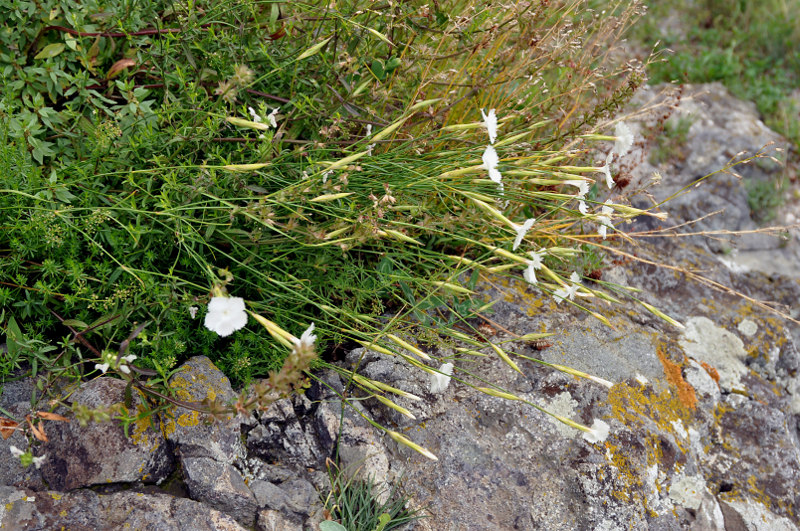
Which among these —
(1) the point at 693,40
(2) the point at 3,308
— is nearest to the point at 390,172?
(2) the point at 3,308

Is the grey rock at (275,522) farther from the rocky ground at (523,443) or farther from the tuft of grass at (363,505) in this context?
the tuft of grass at (363,505)

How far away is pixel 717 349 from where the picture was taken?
2.91 metres

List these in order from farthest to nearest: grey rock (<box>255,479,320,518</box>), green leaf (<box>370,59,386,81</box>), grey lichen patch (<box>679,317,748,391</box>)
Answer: grey lichen patch (<box>679,317,748,391</box>) < green leaf (<box>370,59,386,81</box>) < grey rock (<box>255,479,320,518</box>)

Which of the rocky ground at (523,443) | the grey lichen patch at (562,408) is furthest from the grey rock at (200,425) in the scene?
the grey lichen patch at (562,408)

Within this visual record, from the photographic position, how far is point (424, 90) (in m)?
2.71

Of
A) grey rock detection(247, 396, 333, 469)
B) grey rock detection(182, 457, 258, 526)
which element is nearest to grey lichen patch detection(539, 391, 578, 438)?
grey rock detection(247, 396, 333, 469)

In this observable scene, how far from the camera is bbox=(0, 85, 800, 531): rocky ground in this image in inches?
69.8

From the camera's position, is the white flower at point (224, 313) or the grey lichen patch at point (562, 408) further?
the grey lichen patch at point (562, 408)

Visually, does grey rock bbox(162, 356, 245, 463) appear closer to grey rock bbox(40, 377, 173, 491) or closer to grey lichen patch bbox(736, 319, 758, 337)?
grey rock bbox(40, 377, 173, 491)

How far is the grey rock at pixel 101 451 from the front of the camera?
1741mm

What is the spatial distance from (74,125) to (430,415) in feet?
5.59

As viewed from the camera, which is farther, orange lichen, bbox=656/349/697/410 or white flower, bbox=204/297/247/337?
orange lichen, bbox=656/349/697/410

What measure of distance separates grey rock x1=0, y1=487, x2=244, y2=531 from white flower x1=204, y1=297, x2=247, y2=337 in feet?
1.98

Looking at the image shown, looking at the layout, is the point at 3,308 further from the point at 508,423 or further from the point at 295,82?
the point at 508,423
